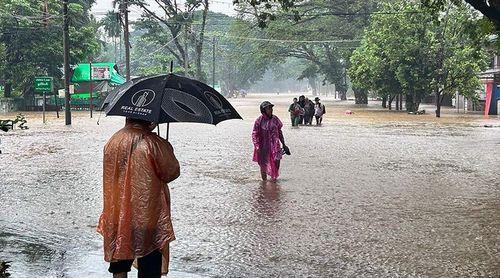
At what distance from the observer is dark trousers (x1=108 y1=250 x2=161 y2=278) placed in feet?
14.6

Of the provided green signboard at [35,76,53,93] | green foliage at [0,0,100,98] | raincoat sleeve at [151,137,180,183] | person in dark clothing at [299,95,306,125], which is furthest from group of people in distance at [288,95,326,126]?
raincoat sleeve at [151,137,180,183]

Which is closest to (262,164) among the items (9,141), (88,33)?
(9,141)

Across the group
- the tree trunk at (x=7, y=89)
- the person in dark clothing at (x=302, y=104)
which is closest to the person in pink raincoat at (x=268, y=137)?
the person in dark clothing at (x=302, y=104)

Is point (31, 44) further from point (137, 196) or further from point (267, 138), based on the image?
point (137, 196)

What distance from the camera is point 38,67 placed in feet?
147

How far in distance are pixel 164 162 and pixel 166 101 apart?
43 centimetres

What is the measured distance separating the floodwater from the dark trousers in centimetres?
121

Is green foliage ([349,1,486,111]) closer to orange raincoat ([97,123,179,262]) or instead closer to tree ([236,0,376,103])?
tree ([236,0,376,103])

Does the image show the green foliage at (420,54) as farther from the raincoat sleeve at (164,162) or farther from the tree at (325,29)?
the raincoat sleeve at (164,162)

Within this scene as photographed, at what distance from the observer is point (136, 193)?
436 centimetres

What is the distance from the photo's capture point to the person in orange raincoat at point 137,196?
14.3ft

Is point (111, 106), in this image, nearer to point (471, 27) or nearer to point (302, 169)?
point (302, 169)

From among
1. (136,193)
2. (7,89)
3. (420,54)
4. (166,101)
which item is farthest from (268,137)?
(7,89)

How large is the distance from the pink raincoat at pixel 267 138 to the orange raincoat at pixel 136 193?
6.85 metres
